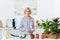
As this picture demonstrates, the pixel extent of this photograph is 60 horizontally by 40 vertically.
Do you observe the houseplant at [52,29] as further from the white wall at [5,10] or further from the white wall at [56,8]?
the white wall at [56,8]

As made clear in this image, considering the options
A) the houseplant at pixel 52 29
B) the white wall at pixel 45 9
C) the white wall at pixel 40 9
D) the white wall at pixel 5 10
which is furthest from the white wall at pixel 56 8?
the houseplant at pixel 52 29

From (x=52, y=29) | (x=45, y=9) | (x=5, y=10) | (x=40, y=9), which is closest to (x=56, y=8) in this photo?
(x=45, y=9)

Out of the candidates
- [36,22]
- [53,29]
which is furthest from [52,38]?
[36,22]

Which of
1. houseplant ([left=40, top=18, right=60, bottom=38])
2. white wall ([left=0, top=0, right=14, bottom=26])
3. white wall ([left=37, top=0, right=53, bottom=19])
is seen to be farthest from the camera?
white wall ([left=37, top=0, right=53, bottom=19])

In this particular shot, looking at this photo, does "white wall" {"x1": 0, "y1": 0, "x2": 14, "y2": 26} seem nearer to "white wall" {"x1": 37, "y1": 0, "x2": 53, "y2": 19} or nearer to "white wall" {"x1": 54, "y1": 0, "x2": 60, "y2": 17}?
"white wall" {"x1": 37, "y1": 0, "x2": 53, "y2": 19}

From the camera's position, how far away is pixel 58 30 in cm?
216

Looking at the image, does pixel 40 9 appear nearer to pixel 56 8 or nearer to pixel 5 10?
pixel 56 8

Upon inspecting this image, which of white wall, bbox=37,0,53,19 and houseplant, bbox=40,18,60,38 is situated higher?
white wall, bbox=37,0,53,19

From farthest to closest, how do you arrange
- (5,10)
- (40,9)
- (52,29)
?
(40,9) < (5,10) < (52,29)

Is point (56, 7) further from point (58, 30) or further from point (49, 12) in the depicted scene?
point (58, 30)

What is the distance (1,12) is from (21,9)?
0.51 meters

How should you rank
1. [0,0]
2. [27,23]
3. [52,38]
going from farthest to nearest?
[0,0]
[27,23]
[52,38]

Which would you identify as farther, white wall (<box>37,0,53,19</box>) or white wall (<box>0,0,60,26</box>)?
white wall (<box>37,0,53,19</box>)

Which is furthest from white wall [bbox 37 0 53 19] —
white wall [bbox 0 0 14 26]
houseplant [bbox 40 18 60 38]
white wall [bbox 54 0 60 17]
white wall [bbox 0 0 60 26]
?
houseplant [bbox 40 18 60 38]
